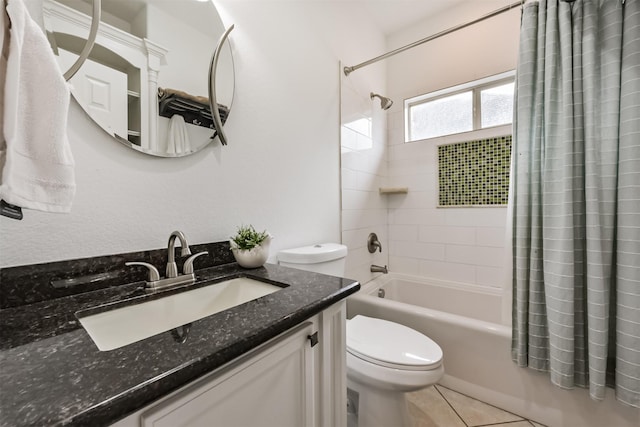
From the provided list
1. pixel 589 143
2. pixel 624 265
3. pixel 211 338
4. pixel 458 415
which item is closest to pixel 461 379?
pixel 458 415

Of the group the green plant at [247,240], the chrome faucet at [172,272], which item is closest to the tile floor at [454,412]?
the green plant at [247,240]

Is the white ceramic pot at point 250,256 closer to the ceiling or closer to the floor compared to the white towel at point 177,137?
closer to the floor

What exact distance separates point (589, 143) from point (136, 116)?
5.87 ft

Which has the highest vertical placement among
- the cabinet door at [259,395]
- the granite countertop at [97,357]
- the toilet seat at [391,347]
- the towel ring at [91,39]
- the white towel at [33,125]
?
the towel ring at [91,39]

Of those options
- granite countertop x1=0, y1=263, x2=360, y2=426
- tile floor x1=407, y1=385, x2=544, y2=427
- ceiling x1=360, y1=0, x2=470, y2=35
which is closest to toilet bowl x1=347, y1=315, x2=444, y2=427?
tile floor x1=407, y1=385, x2=544, y2=427

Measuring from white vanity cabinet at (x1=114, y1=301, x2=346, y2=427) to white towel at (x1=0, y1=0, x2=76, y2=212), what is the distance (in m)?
0.44

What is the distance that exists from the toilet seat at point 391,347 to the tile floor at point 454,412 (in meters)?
0.48

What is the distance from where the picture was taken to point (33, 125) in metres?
0.50

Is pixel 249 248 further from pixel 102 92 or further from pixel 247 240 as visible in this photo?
pixel 102 92

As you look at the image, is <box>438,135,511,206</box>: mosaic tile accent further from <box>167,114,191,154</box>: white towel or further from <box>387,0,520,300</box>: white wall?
<box>167,114,191,154</box>: white towel

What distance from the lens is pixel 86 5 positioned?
796 mm

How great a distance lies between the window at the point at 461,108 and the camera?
1973 millimetres

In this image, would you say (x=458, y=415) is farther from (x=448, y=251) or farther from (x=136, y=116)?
(x=136, y=116)

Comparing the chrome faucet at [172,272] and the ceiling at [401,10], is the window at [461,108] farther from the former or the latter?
the chrome faucet at [172,272]
